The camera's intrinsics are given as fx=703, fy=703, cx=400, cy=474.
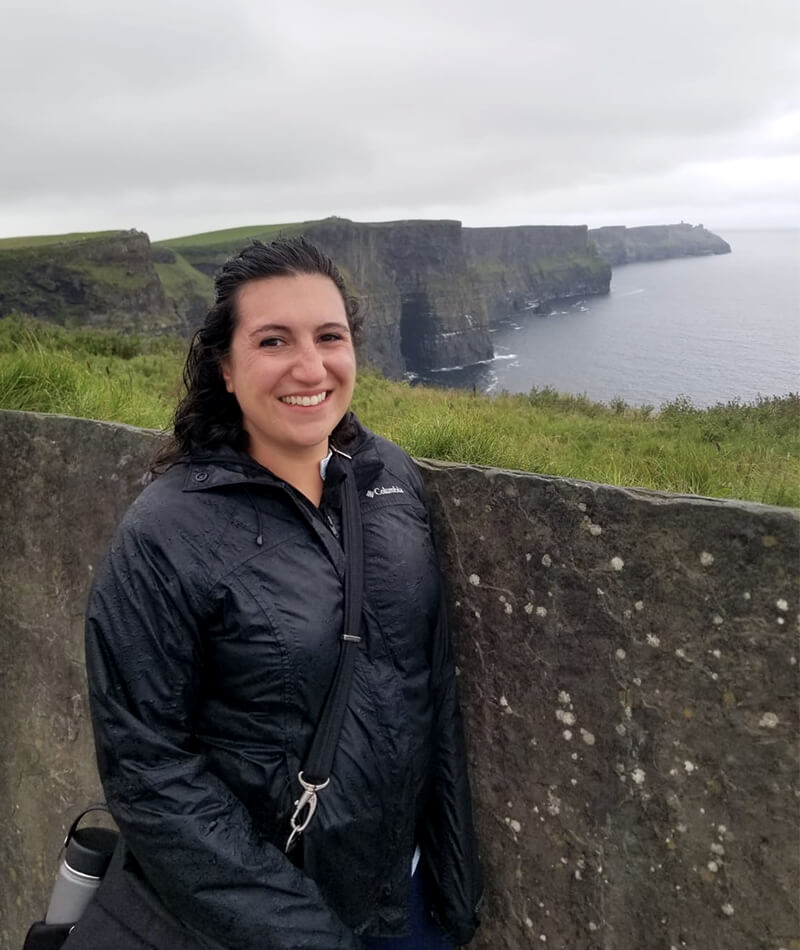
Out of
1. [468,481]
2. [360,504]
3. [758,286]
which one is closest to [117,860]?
[360,504]

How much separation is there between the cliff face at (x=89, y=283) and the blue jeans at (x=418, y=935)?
45778mm

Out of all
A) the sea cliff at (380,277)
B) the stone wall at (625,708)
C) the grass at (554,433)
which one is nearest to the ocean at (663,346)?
the grass at (554,433)

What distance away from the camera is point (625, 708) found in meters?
2.15

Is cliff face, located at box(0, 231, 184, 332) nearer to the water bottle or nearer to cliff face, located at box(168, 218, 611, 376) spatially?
cliff face, located at box(168, 218, 611, 376)

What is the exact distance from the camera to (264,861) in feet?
5.89

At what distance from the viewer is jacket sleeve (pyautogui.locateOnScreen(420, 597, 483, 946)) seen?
226 centimetres

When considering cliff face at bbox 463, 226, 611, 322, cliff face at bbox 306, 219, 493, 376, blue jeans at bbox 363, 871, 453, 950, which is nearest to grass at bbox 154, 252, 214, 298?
cliff face at bbox 306, 219, 493, 376

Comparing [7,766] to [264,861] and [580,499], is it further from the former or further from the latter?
[580,499]

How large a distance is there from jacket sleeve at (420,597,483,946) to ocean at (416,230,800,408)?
38.5 ft

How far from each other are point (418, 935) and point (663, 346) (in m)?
60.6

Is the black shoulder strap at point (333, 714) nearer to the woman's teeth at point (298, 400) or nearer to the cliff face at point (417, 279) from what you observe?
the woman's teeth at point (298, 400)

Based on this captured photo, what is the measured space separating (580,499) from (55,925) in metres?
2.18

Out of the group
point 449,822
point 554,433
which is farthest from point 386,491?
point 554,433

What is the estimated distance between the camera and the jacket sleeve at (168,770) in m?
1.74
